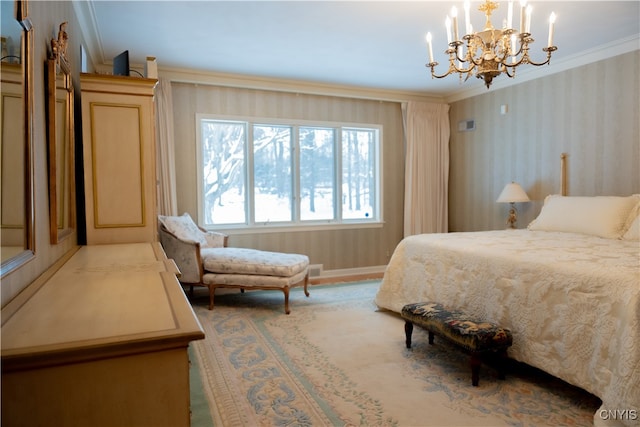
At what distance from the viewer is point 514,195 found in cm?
460

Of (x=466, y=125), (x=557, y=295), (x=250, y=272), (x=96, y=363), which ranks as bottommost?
(x=250, y=272)

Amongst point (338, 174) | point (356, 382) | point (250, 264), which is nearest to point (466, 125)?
point (338, 174)

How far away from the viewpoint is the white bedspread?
1.90m

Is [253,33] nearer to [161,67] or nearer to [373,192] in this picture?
[161,67]

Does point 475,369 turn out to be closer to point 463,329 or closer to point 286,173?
point 463,329

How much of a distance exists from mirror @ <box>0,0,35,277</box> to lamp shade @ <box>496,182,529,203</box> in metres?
4.44

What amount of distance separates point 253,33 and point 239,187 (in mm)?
1991

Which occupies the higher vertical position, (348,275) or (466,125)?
(466,125)

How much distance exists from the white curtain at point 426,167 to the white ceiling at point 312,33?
43.6 inches

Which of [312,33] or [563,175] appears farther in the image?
[563,175]

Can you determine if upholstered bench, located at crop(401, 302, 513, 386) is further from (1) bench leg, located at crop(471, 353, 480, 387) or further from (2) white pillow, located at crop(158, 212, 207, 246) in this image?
(2) white pillow, located at crop(158, 212, 207, 246)

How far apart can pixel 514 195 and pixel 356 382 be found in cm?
315

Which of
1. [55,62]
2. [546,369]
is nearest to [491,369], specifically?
[546,369]

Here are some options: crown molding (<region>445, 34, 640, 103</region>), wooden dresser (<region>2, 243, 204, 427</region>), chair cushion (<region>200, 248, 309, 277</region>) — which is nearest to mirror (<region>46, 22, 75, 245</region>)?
wooden dresser (<region>2, 243, 204, 427</region>)
